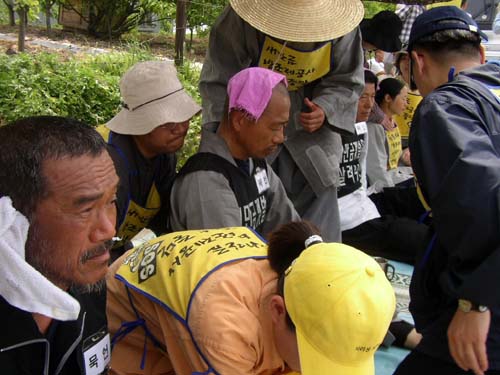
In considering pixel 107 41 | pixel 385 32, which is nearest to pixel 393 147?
pixel 385 32

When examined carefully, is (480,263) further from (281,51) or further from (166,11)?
(166,11)

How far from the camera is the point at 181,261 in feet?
4.99

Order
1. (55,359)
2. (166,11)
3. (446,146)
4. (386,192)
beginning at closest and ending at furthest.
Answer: (55,359)
(446,146)
(386,192)
(166,11)

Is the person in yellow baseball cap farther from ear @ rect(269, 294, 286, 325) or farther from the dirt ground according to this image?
the dirt ground

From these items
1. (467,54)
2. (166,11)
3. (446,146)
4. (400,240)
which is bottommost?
(400,240)

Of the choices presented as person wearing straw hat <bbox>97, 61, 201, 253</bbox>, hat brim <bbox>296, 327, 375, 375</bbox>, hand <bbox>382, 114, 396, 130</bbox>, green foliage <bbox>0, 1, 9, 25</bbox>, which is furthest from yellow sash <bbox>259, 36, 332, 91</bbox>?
green foliage <bbox>0, 1, 9, 25</bbox>

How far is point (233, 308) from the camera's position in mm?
1370

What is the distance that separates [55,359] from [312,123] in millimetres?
1615

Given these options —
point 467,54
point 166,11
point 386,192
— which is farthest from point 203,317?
point 166,11

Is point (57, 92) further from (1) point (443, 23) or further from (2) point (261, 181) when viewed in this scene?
(1) point (443, 23)

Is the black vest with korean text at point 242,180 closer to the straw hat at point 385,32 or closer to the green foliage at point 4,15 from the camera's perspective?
the straw hat at point 385,32

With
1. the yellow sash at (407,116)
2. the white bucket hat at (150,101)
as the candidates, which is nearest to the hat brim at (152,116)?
the white bucket hat at (150,101)

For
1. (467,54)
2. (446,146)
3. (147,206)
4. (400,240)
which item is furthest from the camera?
(400,240)

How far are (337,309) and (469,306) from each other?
395 millimetres
